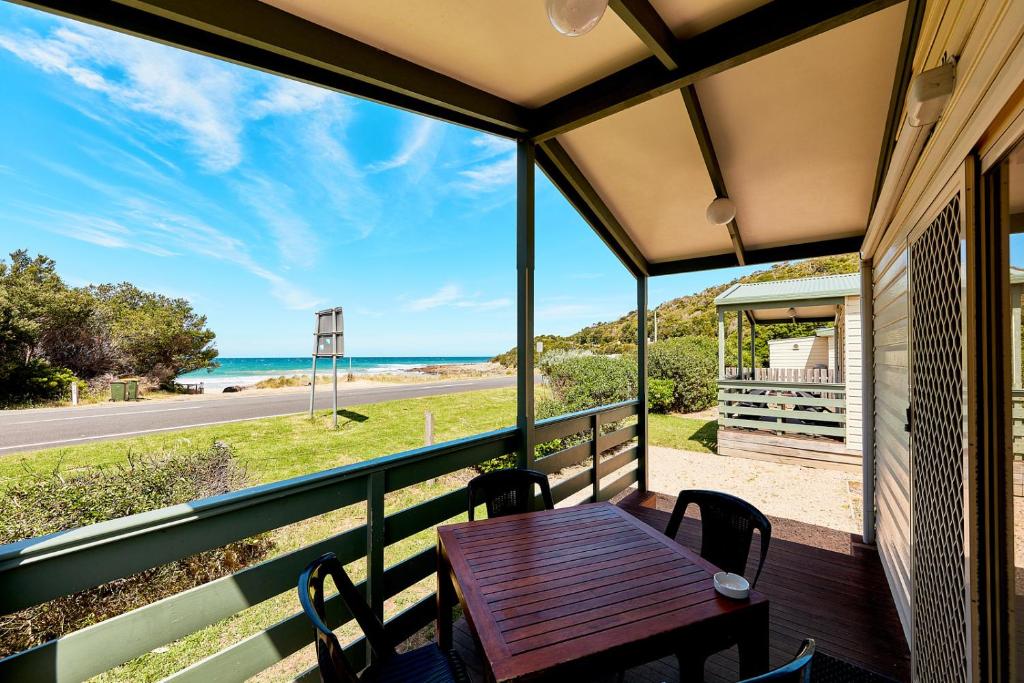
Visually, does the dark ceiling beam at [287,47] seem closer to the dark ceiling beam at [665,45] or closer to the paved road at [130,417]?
the dark ceiling beam at [665,45]

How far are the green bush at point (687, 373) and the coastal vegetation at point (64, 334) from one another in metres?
10.2

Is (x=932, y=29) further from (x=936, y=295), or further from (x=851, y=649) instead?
(x=851, y=649)

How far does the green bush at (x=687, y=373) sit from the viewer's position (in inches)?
427

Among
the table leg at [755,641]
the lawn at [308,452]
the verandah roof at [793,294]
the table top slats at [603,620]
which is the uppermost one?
the verandah roof at [793,294]

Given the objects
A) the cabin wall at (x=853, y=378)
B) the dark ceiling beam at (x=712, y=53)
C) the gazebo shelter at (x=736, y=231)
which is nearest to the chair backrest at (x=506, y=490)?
the gazebo shelter at (x=736, y=231)

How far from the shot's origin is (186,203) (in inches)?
511

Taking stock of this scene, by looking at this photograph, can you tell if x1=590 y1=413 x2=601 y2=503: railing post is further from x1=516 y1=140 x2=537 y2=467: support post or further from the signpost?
the signpost

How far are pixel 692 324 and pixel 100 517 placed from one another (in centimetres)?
1938

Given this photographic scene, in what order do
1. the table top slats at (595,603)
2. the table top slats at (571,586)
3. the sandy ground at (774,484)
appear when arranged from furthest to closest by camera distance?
the sandy ground at (774,484) → the table top slats at (571,586) → the table top slats at (595,603)

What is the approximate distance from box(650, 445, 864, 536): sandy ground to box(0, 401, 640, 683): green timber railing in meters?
3.68

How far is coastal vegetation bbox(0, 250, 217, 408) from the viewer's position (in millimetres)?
3520

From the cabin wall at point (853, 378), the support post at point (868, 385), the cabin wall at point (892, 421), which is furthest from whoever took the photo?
the cabin wall at point (853, 378)

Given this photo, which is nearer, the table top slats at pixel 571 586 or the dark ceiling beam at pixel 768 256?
the table top slats at pixel 571 586

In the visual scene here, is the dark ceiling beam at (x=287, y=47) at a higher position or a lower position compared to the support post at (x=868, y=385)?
higher
